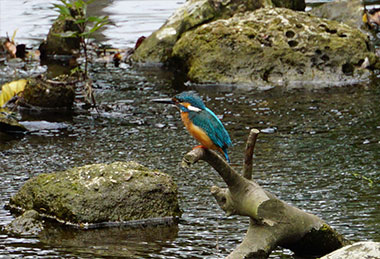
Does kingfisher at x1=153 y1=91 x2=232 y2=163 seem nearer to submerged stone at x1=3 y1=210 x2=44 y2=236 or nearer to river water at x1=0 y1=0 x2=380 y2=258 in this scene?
river water at x1=0 y1=0 x2=380 y2=258

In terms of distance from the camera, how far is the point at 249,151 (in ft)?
14.1

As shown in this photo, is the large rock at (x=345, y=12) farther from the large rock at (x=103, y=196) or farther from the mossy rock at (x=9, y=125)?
the large rock at (x=103, y=196)

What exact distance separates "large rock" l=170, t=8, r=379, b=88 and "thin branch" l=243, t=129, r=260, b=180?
6083 mm

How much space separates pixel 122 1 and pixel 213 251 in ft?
45.7

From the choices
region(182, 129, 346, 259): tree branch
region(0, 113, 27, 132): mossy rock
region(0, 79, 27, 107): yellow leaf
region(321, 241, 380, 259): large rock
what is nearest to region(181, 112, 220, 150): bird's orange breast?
region(182, 129, 346, 259): tree branch

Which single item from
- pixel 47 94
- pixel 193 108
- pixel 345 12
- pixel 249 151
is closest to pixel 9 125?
pixel 47 94

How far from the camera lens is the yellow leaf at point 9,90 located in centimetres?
954

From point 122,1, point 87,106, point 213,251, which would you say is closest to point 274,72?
point 87,106

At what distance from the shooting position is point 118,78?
36.9ft

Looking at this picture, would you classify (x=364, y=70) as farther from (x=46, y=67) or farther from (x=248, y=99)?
(x=46, y=67)

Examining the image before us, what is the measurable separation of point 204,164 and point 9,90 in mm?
3611

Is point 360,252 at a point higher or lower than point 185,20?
higher

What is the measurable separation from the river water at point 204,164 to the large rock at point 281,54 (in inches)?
17.1

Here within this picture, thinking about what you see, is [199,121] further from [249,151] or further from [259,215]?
[259,215]
